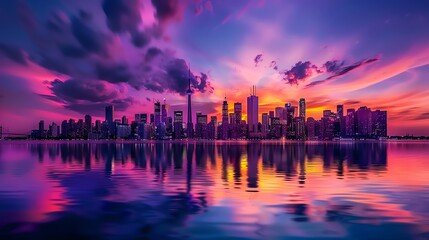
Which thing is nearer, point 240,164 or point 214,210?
point 214,210

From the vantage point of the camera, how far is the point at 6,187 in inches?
1476

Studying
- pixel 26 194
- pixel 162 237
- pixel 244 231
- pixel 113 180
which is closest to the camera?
pixel 162 237

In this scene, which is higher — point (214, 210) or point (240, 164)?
point (214, 210)

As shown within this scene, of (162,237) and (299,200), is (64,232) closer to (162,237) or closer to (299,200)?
Result: (162,237)

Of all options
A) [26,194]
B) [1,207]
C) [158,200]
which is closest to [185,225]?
[158,200]

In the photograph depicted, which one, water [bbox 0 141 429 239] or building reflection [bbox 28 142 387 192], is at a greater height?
water [bbox 0 141 429 239]

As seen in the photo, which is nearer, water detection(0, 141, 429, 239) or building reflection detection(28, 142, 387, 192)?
water detection(0, 141, 429, 239)

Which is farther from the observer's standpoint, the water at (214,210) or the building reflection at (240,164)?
the building reflection at (240,164)

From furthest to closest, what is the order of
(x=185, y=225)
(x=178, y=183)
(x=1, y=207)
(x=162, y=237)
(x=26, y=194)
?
(x=178, y=183), (x=26, y=194), (x=1, y=207), (x=185, y=225), (x=162, y=237)

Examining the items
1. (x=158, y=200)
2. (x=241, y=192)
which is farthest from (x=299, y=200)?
(x=158, y=200)

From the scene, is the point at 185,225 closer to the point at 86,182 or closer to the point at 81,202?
the point at 81,202

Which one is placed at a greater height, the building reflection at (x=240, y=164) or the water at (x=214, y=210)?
the water at (x=214, y=210)

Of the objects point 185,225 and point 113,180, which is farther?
point 113,180

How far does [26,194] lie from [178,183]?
1413cm
